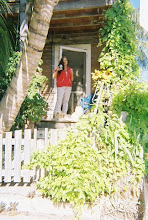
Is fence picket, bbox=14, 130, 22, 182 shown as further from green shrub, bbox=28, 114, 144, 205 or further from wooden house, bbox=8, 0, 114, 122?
wooden house, bbox=8, 0, 114, 122

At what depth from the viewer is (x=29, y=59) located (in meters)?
3.74

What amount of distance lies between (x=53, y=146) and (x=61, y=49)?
493cm

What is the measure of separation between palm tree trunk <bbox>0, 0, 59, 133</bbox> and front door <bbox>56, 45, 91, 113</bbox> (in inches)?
156

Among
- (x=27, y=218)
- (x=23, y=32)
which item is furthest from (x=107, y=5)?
(x=27, y=218)

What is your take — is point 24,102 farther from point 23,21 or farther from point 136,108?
point 136,108

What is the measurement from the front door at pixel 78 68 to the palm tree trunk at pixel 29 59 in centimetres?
397

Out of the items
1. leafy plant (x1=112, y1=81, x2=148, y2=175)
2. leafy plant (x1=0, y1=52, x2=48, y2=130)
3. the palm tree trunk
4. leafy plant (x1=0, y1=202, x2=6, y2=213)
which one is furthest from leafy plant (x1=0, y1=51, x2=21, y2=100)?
leafy plant (x1=0, y1=202, x2=6, y2=213)

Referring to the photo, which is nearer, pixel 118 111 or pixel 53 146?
pixel 53 146

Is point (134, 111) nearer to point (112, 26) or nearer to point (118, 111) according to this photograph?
point (118, 111)

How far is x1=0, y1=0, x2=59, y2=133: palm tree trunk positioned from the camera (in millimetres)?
3504

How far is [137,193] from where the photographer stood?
10.6 feet

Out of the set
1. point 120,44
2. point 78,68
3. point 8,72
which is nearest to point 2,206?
point 8,72

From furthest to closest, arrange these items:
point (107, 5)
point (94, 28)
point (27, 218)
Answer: point (94, 28)
point (107, 5)
point (27, 218)

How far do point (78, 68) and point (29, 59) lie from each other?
179 inches
